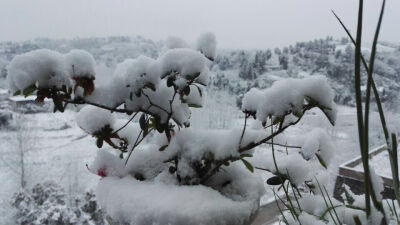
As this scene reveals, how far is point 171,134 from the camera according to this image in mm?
546

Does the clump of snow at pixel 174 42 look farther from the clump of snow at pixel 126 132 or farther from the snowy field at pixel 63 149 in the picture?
the snowy field at pixel 63 149

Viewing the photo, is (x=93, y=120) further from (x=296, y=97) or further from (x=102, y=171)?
(x=296, y=97)

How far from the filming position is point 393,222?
45 cm

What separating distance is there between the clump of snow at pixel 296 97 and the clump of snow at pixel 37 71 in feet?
0.98

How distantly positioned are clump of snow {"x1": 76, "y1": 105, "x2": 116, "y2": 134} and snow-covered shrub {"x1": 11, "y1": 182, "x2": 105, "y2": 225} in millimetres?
5226

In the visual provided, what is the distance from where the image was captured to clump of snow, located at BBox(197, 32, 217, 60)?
0.55m

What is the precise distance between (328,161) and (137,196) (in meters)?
0.32

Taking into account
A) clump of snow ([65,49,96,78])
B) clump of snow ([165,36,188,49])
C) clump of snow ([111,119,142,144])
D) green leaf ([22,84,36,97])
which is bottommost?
clump of snow ([111,119,142,144])

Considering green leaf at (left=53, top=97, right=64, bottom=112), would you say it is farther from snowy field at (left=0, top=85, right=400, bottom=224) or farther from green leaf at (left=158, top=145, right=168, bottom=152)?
snowy field at (left=0, top=85, right=400, bottom=224)

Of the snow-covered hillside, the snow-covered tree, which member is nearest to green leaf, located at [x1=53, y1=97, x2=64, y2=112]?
the snow-covered hillside

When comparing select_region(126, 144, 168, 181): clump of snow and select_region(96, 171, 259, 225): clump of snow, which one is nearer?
select_region(96, 171, 259, 225): clump of snow

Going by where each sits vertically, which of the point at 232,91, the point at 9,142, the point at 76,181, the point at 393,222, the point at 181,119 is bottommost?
the point at 76,181

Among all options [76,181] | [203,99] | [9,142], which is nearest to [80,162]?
[76,181]

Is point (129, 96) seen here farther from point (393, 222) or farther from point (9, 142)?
point (9, 142)
